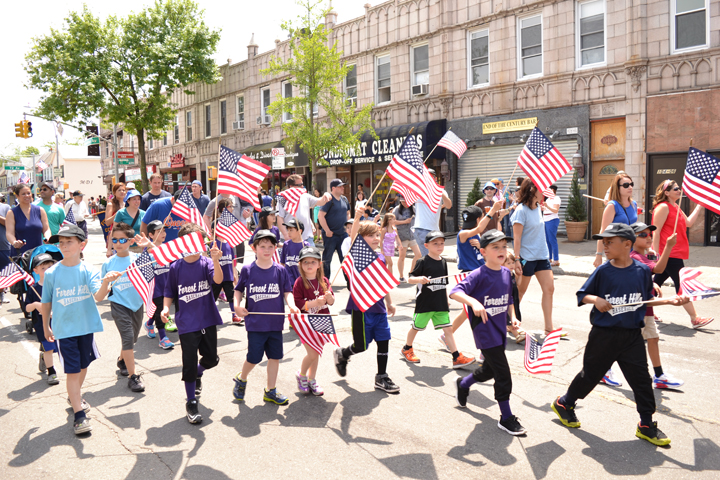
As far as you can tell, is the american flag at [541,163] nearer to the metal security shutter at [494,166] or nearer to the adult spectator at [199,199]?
the adult spectator at [199,199]

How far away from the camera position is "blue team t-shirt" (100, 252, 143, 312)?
576 centimetres

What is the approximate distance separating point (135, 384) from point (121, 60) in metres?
29.3

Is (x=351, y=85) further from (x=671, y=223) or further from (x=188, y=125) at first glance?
(x=671, y=223)

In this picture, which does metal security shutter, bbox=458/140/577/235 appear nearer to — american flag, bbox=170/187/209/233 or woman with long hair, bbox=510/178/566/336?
woman with long hair, bbox=510/178/566/336

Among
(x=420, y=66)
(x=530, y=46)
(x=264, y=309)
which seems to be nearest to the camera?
(x=264, y=309)

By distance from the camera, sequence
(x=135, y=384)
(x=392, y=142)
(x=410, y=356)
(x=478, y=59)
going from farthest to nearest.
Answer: (x=392, y=142) < (x=478, y=59) < (x=410, y=356) < (x=135, y=384)

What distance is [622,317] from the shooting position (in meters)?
4.29

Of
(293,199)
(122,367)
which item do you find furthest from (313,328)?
(293,199)

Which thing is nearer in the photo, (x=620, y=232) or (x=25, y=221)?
(x=620, y=232)

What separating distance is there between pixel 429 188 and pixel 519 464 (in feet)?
11.3

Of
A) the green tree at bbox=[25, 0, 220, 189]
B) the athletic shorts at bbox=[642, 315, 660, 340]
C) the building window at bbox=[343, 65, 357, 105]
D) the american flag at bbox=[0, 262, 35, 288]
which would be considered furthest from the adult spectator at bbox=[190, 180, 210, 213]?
the green tree at bbox=[25, 0, 220, 189]

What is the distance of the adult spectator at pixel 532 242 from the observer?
6.99m

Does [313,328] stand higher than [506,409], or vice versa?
[313,328]

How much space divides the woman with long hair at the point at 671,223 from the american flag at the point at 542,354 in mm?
2760
